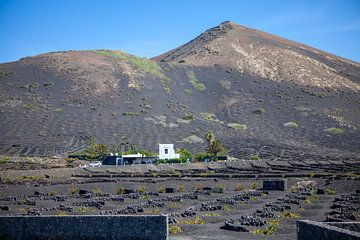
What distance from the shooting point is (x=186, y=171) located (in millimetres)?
61688

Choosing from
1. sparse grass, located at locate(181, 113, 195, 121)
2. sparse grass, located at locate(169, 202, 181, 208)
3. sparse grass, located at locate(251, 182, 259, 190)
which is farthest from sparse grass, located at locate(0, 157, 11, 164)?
sparse grass, located at locate(181, 113, 195, 121)

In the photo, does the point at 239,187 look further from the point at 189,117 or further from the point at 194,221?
the point at 189,117

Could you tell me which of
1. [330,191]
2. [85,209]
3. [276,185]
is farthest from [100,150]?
[85,209]

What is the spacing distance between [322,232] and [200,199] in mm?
22204

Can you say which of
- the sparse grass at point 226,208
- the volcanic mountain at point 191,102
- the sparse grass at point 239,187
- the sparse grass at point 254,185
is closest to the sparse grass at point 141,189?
the sparse grass at point 239,187

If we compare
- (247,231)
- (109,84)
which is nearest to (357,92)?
(109,84)

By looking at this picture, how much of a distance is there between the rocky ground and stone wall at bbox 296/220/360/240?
5.30 m

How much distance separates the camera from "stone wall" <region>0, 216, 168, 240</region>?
17078mm

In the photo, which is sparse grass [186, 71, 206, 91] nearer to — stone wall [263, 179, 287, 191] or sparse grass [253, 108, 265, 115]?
sparse grass [253, 108, 265, 115]

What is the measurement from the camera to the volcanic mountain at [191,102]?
3509 inches

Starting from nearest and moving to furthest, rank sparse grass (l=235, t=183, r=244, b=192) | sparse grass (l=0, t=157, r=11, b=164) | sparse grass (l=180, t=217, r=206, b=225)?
sparse grass (l=180, t=217, r=206, b=225)
sparse grass (l=235, t=183, r=244, b=192)
sparse grass (l=0, t=157, r=11, b=164)

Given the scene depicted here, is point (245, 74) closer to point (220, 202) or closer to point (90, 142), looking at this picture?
point (90, 142)

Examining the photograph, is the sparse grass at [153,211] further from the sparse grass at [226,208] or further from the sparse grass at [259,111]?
the sparse grass at [259,111]

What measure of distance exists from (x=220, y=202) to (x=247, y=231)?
10.6m
